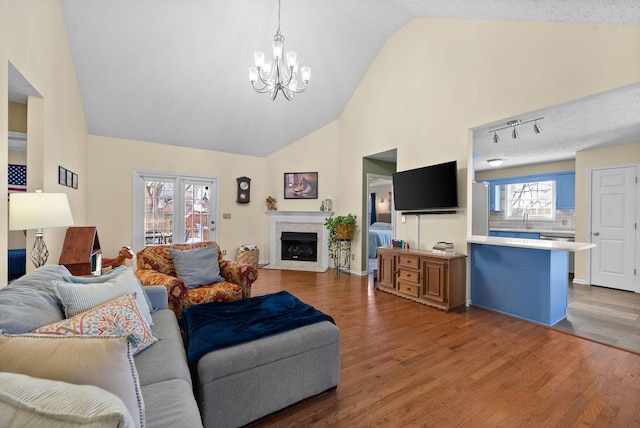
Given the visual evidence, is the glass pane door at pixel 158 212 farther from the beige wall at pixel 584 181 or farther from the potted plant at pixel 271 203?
the beige wall at pixel 584 181

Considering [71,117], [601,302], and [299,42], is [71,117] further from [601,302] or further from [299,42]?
[601,302]

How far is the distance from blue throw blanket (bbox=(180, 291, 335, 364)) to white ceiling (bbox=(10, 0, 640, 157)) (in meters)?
2.68

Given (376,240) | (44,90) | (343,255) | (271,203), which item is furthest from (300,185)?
(44,90)

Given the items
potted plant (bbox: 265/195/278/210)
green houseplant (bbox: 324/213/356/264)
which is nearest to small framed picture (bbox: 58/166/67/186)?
potted plant (bbox: 265/195/278/210)

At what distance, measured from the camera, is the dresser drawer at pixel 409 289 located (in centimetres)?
378

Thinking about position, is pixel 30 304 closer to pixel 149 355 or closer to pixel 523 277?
pixel 149 355

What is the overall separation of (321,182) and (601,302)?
15.4ft

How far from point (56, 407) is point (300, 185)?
5.62m

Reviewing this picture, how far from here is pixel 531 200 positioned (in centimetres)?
638

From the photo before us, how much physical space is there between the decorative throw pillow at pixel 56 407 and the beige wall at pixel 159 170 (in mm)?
5016

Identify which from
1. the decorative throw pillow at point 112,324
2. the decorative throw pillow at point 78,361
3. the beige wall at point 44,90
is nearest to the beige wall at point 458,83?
the decorative throw pillow at point 112,324

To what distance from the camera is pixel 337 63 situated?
4.75 m

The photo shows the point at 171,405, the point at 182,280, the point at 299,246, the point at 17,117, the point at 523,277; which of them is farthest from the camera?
the point at 299,246

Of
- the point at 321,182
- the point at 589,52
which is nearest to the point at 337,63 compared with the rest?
the point at 321,182
